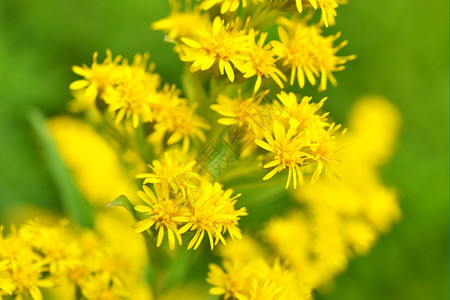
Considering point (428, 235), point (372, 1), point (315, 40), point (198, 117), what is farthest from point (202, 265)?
point (372, 1)

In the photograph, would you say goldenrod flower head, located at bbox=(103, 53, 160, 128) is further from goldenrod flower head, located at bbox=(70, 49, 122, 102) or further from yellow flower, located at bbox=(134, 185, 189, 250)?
yellow flower, located at bbox=(134, 185, 189, 250)

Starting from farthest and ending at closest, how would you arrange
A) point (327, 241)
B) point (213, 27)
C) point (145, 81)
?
point (327, 241)
point (145, 81)
point (213, 27)

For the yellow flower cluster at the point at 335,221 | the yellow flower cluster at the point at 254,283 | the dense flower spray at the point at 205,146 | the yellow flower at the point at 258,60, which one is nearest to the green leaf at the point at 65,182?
the dense flower spray at the point at 205,146

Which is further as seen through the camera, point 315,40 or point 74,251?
point 74,251

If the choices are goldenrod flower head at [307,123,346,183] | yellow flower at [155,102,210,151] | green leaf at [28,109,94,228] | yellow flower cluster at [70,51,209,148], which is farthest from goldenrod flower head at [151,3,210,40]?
green leaf at [28,109,94,228]

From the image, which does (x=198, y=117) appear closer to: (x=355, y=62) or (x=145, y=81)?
(x=145, y=81)

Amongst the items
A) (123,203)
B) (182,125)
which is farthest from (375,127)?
(123,203)
